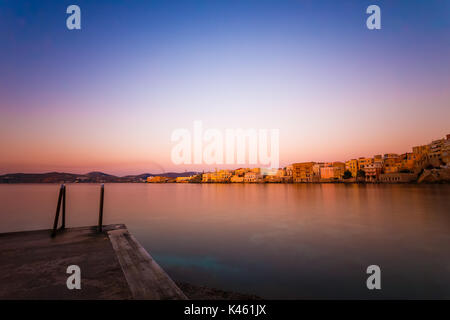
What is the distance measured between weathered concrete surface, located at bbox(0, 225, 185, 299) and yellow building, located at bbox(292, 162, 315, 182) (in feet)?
567

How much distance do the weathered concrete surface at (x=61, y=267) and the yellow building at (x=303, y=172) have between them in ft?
567

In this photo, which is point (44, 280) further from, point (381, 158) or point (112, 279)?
point (381, 158)

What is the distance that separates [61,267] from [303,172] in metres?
178

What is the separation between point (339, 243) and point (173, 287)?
1020 cm

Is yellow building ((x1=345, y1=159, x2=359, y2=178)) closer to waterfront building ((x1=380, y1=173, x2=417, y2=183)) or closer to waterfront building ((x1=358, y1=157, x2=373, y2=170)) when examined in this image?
waterfront building ((x1=358, y1=157, x2=373, y2=170))

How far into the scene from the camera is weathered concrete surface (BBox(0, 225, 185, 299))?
3652 millimetres

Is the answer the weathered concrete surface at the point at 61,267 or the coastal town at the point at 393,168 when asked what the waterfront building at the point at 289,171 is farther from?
the weathered concrete surface at the point at 61,267

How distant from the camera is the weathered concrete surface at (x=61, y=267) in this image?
12.0 feet

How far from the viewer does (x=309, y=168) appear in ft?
557

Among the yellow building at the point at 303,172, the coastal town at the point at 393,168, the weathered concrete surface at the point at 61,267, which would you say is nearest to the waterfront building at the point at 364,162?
the coastal town at the point at 393,168

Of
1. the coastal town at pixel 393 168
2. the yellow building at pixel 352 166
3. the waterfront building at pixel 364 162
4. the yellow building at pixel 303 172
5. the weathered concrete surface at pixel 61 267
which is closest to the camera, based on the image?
the weathered concrete surface at pixel 61 267

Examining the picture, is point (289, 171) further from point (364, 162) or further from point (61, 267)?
point (61, 267)

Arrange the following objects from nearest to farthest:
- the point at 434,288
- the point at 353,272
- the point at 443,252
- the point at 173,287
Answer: the point at 173,287
the point at 434,288
the point at 353,272
the point at 443,252
